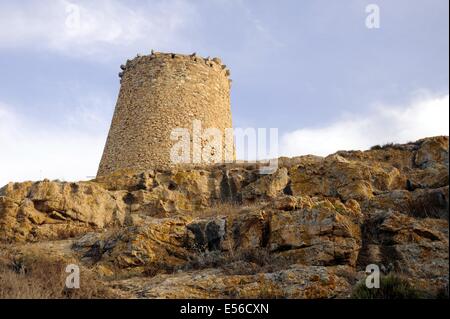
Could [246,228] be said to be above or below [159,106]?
below

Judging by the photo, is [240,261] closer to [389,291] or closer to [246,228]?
[246,228]

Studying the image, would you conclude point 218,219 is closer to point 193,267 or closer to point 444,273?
point 193,267

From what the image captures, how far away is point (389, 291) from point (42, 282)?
4.32 metres

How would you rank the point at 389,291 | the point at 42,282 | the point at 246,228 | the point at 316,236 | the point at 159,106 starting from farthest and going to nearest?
the point at 159,106 < the point at 246,228 < the point at 316,236 < the point at 42,282 < the point at 389,291

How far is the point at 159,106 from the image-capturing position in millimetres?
18328

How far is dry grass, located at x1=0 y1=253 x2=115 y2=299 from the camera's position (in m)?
6.02

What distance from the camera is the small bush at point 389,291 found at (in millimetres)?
5836

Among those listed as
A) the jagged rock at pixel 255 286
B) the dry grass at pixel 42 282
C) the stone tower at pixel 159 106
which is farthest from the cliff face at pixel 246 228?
the stone tower at pixel 159 106

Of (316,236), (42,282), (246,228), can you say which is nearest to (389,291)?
(316,236)

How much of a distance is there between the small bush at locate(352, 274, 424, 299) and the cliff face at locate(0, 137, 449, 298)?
0.24 metres

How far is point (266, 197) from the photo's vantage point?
12227mm

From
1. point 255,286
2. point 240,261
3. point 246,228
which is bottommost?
point 255,286

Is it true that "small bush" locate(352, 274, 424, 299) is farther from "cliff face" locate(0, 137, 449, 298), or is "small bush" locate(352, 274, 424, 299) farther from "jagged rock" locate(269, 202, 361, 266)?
"jagged rock" locate(269, 202, 361, 266)
